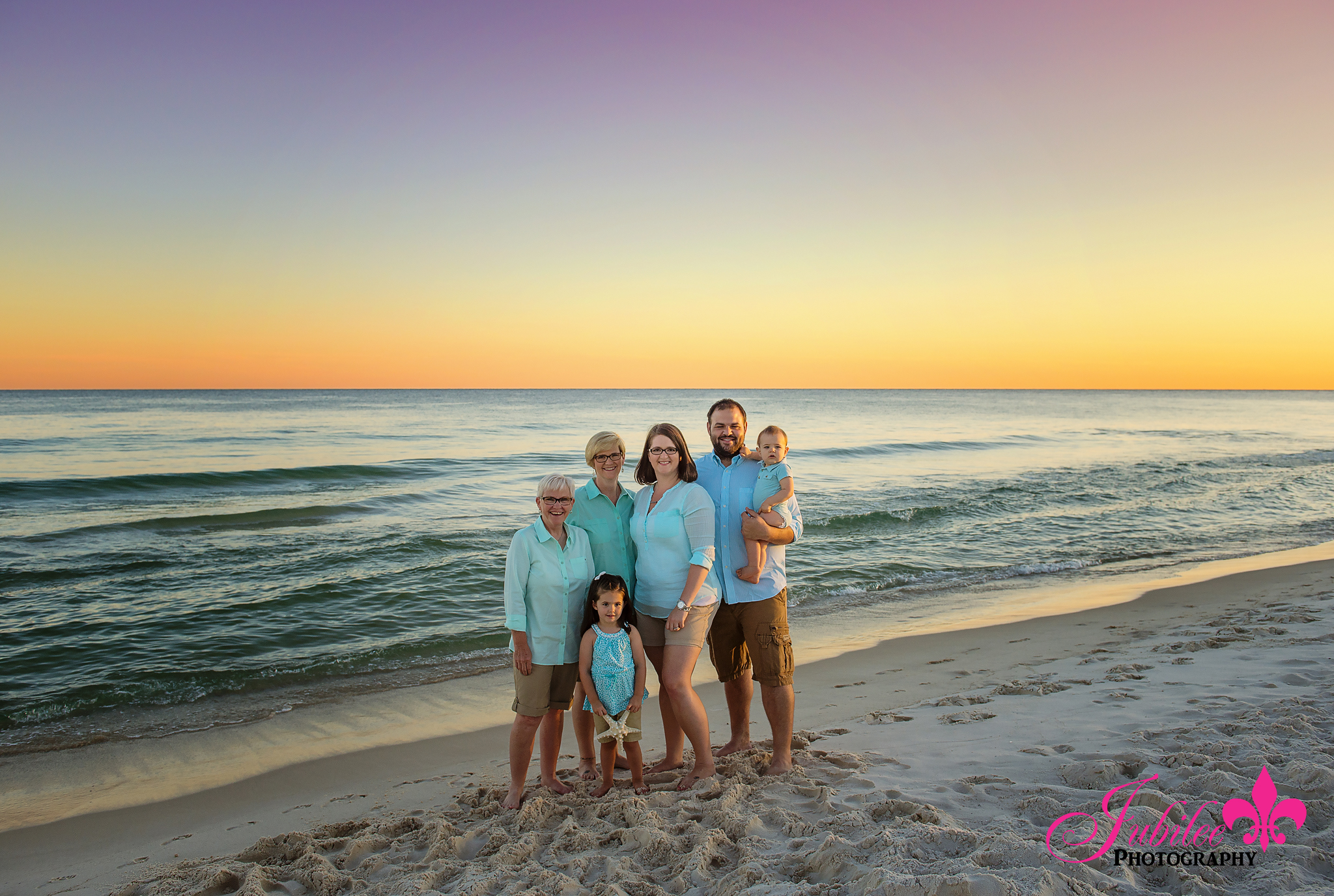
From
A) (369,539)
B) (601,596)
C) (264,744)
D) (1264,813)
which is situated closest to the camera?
(1264,813)

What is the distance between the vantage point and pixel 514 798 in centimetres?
395

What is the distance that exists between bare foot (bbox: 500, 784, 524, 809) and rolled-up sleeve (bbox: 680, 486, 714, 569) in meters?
1.62

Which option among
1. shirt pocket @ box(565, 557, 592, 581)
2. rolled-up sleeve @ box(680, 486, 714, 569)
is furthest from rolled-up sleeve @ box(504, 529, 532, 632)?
rolled-up sleeve @ box(680, 486, 714, 569)

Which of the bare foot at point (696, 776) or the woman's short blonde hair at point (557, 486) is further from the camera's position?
the bare foot at point (696, 776)

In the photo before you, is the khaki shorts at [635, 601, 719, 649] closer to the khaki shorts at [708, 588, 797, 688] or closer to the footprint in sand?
the khaki shorts at [708, 588, 797, 688]

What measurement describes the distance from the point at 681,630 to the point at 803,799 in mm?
1069

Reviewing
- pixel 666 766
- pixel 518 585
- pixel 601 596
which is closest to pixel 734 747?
pixel 666 766

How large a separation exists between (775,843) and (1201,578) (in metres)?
9.56

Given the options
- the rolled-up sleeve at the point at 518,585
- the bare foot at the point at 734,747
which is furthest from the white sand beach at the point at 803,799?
the rolled-up sleeve at the point at 518,585

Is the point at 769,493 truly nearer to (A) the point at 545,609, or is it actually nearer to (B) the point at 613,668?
(B) the point at 613,668

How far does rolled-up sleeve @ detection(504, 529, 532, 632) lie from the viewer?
3.74 metres

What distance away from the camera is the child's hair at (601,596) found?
150 inches

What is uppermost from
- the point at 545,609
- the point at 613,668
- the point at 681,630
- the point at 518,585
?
the point at 518,585

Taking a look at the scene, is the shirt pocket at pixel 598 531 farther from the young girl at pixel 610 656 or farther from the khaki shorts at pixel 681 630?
the khaki shorts at pixel 681 630
